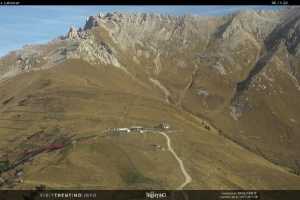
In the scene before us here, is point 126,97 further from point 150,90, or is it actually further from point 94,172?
point 94,172
